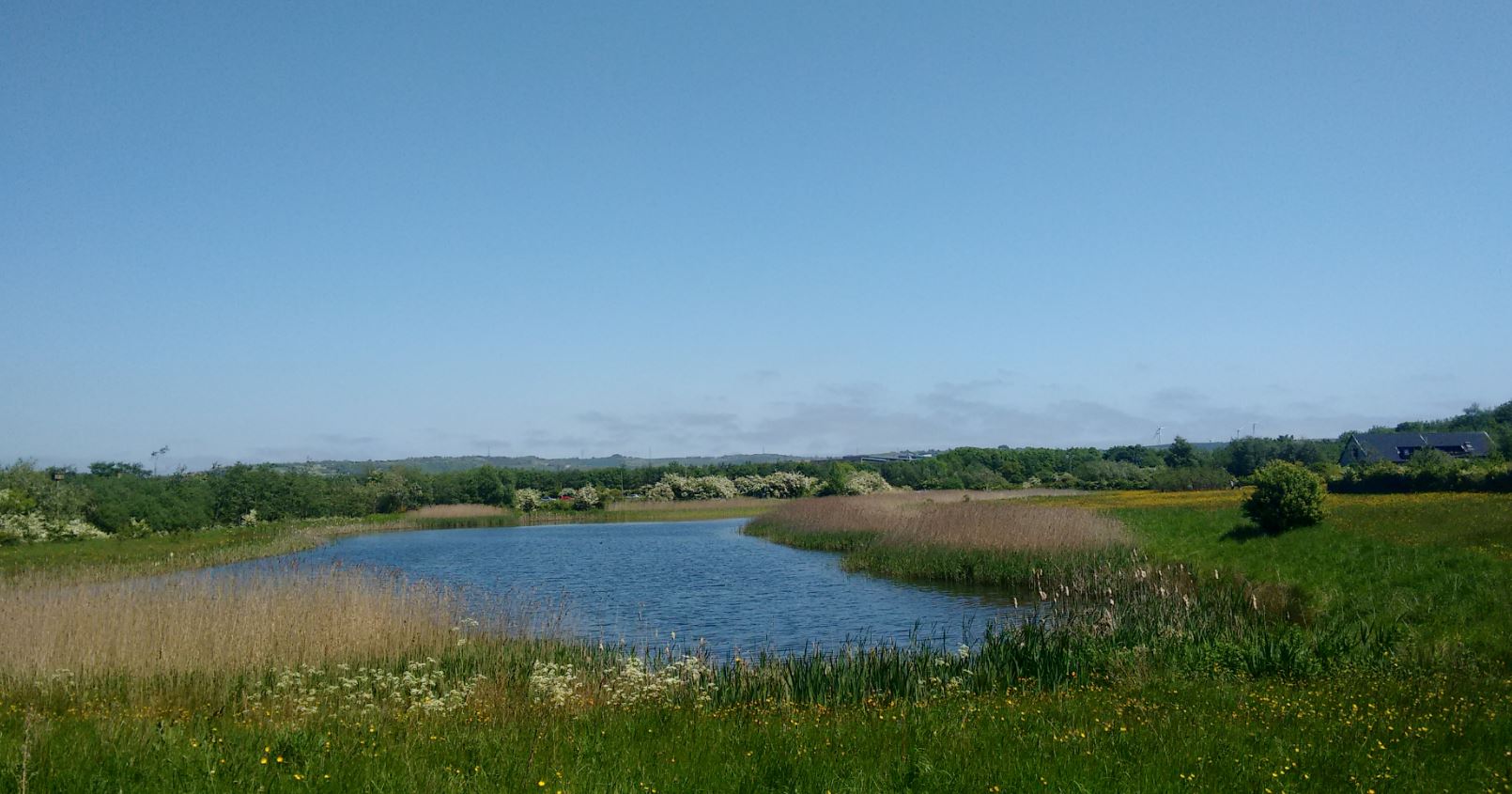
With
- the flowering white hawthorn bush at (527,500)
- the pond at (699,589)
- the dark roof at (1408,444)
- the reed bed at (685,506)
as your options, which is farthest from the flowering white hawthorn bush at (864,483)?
the dark roof at (1408,444)

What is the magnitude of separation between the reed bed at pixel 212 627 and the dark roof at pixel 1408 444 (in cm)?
5812

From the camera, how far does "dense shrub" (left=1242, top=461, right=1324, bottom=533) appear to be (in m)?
21.5

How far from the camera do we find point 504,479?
252ft

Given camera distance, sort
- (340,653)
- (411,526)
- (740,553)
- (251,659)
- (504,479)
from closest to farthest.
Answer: (251,659)
(340,653)
(740,553)
(411,526)
(504,479)

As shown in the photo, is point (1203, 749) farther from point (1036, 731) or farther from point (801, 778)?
point (801, 778)

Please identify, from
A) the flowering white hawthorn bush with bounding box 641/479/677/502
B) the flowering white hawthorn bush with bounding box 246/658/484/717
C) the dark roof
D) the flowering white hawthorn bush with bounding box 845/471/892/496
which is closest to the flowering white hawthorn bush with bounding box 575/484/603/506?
the flowering white hawthorn bush with bounding box 641/479/677/502

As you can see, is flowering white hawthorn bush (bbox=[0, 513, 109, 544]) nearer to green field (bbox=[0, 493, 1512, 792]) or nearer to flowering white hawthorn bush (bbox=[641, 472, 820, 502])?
green field (bbox=[0, 493, 1512, 792])

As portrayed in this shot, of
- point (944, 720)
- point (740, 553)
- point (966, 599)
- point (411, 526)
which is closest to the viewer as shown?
point (944, 720)

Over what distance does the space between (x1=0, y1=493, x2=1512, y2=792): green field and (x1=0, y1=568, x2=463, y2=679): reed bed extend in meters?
0.15

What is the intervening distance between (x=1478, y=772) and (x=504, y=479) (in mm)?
75318

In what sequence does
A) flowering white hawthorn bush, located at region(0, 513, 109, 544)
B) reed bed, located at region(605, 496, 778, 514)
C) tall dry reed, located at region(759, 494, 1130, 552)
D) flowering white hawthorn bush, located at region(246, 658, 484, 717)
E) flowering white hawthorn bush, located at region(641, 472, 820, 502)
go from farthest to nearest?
flowering white hawthorn bush, located at region(641, 472, 820, 502), reed bed, located at region(605, 496, 778, 514), flowering white hawthorn bush, located at region(0, 513, 109, 544), tall dry reed, located at region(759, 494, 1130, 552), flowering white hawthorn bush, located at region(246, 658, 484, 717)

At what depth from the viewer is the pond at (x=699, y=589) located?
17.5m

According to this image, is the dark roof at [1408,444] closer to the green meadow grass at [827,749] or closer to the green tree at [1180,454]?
the green tree at [1180,454]

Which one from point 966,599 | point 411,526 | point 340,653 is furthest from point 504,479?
point 340,653
